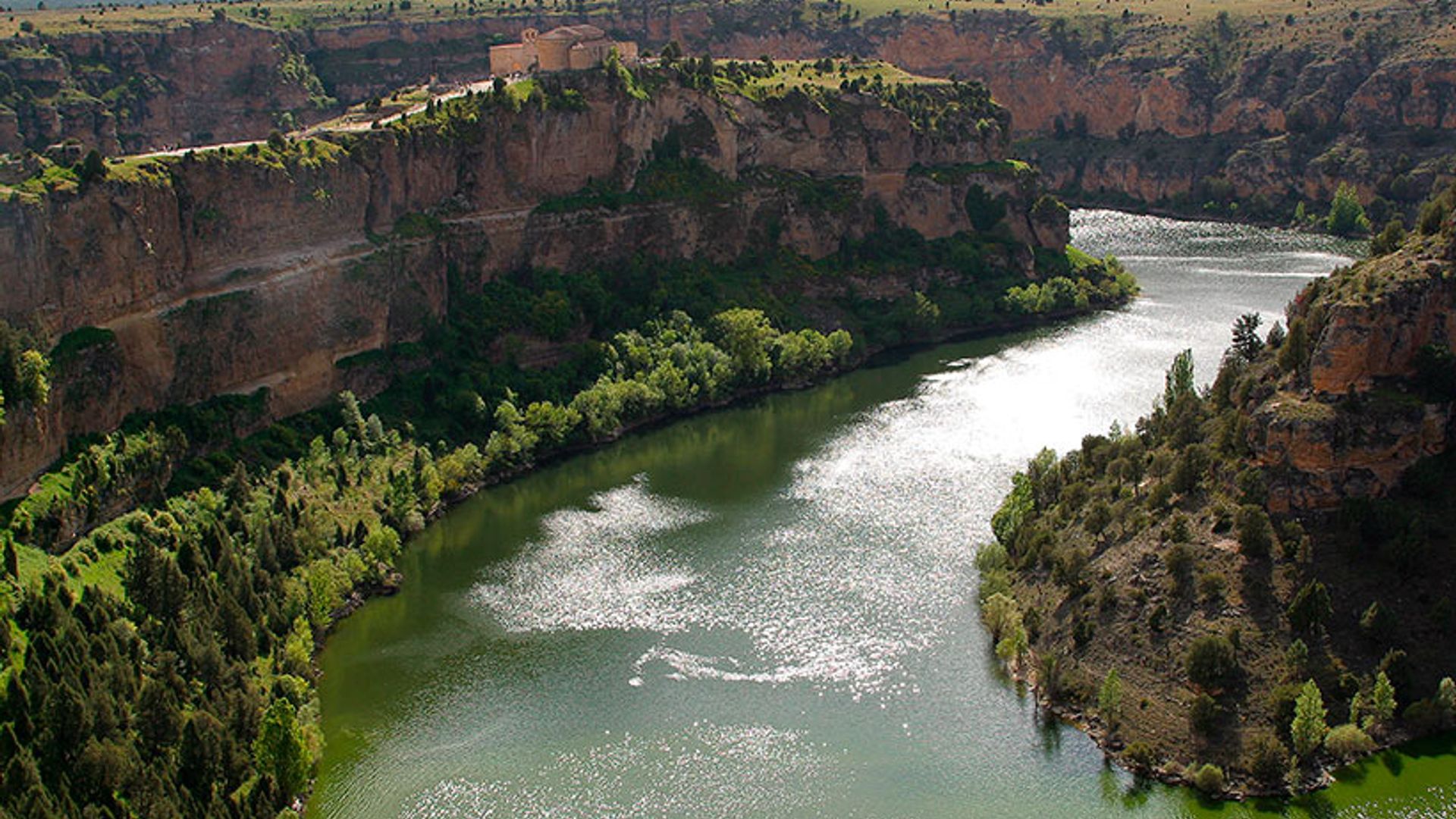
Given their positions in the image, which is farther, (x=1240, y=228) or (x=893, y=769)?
(x=1240, y=228)

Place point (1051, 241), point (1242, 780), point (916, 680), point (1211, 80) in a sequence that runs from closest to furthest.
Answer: point (1242, 780)
point (916, 680)
point (1051, 241)
point (1211, 80)

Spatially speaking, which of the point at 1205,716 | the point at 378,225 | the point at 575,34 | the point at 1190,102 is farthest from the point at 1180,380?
the point at 1190,102

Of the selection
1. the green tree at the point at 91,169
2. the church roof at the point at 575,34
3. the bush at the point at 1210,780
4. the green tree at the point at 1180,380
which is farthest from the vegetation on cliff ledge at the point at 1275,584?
the church roof at the point at 575,34

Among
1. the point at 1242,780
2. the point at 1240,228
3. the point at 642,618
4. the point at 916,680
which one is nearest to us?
the point at 1242,780

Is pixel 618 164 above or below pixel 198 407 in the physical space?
above

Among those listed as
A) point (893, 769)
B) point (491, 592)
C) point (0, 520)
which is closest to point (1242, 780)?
point (893, 769)

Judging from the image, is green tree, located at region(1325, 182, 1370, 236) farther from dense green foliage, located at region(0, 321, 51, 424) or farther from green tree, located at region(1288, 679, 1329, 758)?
dense green foliage, located at region(0, 321, 51, 424)

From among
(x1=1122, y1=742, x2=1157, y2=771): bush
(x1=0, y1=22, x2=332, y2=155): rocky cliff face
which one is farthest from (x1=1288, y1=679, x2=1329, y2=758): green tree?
(x1=0, y1=22, x2=332, y2=155): rocky cliff face

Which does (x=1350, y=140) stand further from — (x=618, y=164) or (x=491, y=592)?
(x=491, y=592)
